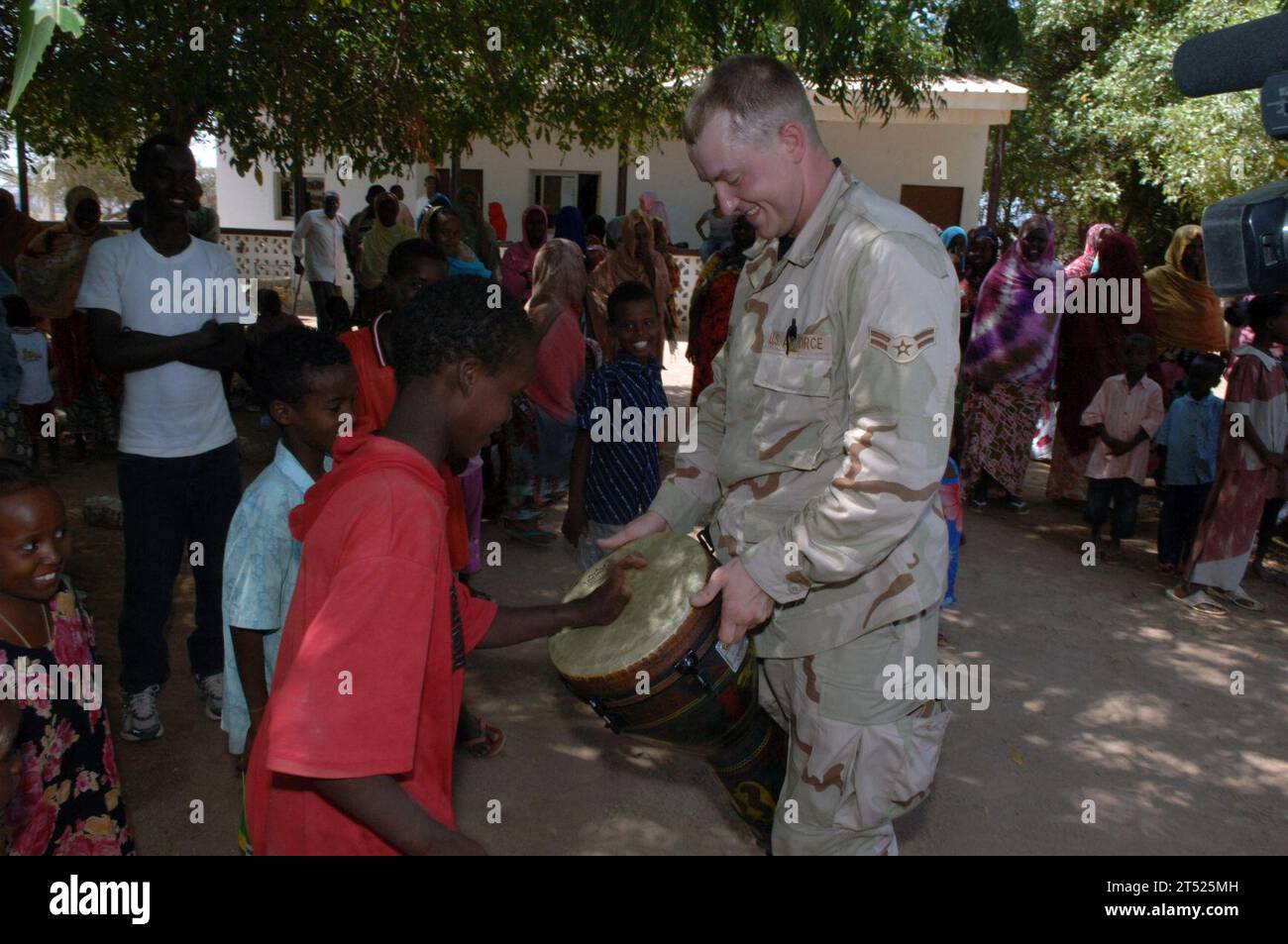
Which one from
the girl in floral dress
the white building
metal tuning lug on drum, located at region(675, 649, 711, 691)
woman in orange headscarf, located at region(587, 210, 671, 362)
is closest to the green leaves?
the girl in floral dress

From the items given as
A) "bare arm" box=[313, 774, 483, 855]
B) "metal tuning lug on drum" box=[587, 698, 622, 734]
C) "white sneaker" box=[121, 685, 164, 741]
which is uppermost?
"bare arm" box=[313, 774, 483, 855]

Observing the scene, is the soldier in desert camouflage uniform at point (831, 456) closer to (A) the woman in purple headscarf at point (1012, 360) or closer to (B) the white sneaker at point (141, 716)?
(B) the white sneaker at point (141, 716)

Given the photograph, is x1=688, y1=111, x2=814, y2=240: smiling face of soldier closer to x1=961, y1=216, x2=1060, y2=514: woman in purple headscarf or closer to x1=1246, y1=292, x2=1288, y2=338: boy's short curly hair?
x1=1246, y1=292, x2=1288, y2=338: boy's short curly hair

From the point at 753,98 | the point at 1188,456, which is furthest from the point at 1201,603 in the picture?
the point at 753,98

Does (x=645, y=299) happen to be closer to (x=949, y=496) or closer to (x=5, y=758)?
(x=949, y=496)

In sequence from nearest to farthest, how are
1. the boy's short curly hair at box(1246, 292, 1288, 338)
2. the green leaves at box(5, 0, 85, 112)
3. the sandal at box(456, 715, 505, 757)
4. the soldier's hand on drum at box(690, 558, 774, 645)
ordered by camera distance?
1. the green leaves at box(5, 0, 85, 112)
2. the soldier's hand on drum at box(690, 558, 774, 645)
3. the sandal at box(456, 715, 505, 757)
4. the boy's short curly hair at box(1246, 292, 1288, 338)

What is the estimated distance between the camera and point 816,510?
2.07m

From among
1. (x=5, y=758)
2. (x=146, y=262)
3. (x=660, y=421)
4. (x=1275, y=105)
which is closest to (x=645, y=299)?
(x=660, y=421)

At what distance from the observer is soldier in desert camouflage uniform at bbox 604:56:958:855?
204cm

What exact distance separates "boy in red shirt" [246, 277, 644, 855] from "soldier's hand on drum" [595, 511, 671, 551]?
0.83m

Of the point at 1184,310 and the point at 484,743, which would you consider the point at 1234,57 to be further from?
the point at 1184,310

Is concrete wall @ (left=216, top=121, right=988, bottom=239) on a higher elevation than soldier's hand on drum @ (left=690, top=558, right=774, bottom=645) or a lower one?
higher

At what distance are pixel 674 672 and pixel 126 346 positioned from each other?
89.9 inches
